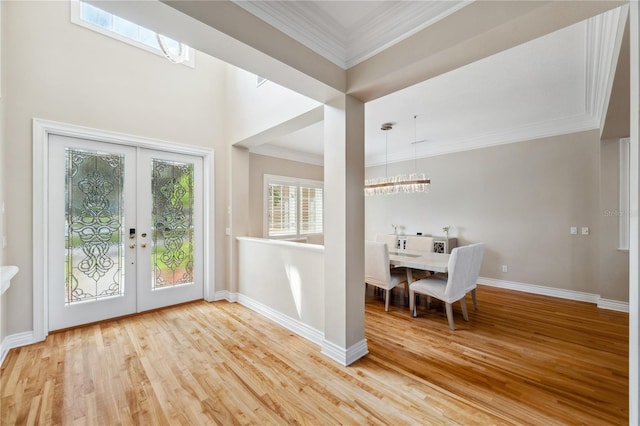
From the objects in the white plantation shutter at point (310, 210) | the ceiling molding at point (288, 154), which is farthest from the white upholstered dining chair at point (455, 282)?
the ceiling molding at point (288, 154)

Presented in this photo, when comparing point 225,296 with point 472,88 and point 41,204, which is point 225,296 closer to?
point 41,204

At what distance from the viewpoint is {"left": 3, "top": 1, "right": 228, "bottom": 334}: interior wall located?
2.58m

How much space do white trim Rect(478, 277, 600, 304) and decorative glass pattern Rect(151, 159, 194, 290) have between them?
4877 mm

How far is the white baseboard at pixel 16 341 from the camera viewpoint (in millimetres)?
2443

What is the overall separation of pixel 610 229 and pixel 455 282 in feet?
8.20

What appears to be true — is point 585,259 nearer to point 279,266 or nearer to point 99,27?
point 279,266

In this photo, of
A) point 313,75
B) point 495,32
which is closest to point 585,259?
point 495,32

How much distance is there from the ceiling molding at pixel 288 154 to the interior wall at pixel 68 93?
3.69 feet

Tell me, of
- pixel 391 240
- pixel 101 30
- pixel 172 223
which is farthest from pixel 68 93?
pixel 391 240

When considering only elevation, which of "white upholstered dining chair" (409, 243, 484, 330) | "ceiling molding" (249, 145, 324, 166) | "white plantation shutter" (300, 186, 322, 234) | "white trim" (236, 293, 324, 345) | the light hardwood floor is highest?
"ceiling molding" (249, 145, 324, 166)

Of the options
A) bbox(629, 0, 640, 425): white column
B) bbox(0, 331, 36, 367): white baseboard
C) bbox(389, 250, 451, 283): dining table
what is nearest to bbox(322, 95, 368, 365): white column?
bbox(389, 250, 451, 283): dining table

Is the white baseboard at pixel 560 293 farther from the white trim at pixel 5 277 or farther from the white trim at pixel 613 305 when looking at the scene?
the white trim at pixel 5 277

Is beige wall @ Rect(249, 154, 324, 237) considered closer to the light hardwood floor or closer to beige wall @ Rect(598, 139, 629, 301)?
the light hardwood floor

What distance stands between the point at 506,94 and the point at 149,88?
4.37 meters
